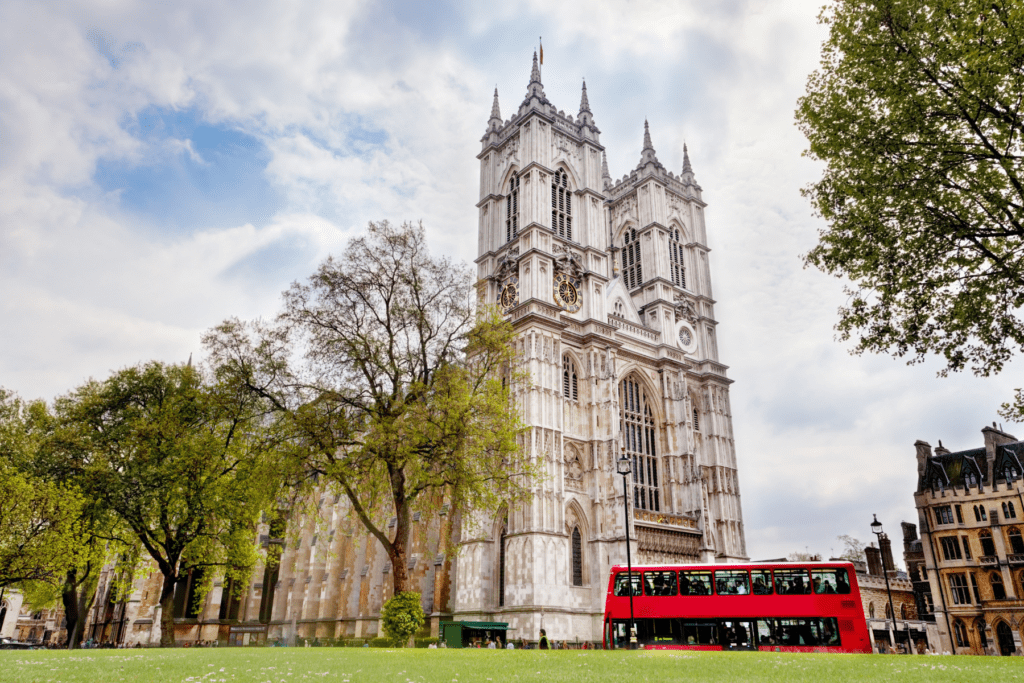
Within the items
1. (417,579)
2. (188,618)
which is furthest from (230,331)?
(188,618)

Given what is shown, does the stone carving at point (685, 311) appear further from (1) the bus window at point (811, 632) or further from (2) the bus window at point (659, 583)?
(1) the bus window at point (811, 632)

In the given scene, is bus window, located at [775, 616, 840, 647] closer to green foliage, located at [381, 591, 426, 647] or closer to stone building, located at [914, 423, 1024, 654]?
green foliage, located at [381, 591, 426, 647]

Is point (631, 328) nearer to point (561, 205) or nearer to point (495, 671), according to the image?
point (561, 205)

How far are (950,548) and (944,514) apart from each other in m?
2.12

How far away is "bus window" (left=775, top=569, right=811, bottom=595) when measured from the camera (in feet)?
68.6

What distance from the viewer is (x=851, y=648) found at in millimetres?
19328

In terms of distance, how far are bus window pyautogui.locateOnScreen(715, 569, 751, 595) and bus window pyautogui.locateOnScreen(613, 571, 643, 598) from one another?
2.83 meters

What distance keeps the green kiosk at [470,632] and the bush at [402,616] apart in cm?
943

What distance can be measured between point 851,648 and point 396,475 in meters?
14.6

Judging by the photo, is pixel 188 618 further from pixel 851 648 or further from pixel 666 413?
pixel 851 648

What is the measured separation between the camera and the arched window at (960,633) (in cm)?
3838

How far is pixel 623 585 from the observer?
23.7m

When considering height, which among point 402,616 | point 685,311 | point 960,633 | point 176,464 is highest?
point 685,311

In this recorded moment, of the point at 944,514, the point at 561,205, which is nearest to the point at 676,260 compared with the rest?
the point at 561,205
